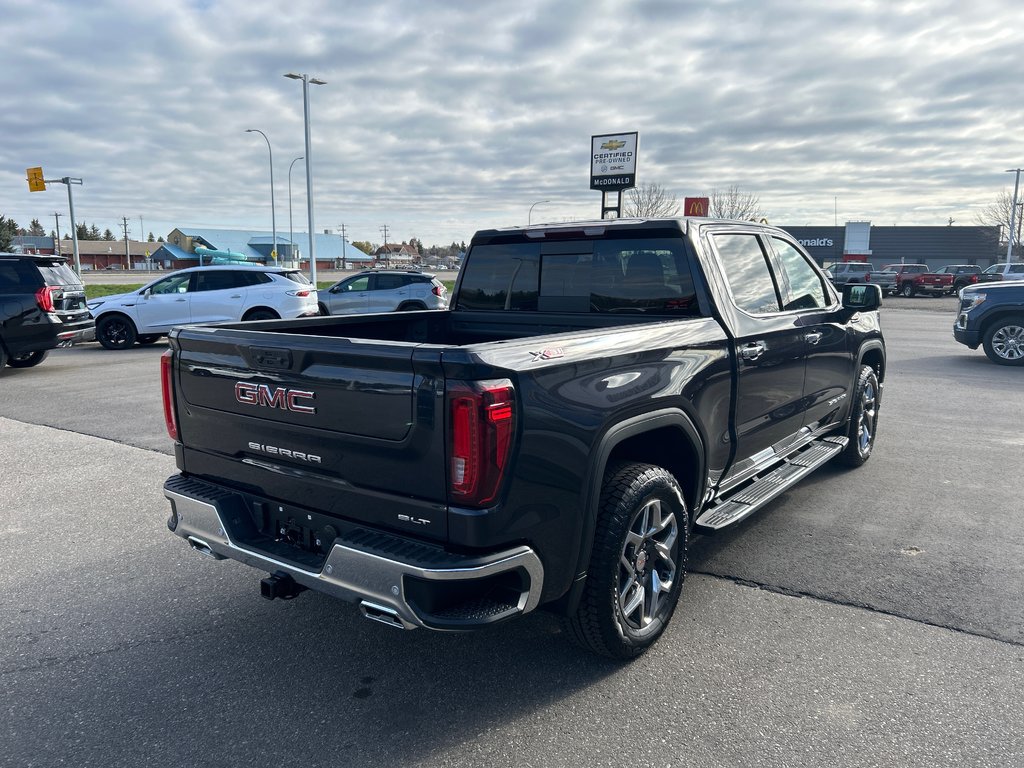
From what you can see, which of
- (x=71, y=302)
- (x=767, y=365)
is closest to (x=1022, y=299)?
(x=767, y=365)

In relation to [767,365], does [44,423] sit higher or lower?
lower

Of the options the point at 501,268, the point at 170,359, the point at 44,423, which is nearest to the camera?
the point at 170,359

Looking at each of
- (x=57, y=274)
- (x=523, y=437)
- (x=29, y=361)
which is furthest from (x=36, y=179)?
(x=523, y=437)

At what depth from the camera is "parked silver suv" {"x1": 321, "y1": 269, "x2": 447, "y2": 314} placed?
67.7ft

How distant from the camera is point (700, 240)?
4.17 metres

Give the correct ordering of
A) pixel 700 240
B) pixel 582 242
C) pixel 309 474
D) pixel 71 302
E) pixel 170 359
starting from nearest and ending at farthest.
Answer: pixel 309 474, pixel 170 359, pixel 700 240, pixel 582 242, pixel 71 302

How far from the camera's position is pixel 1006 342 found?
12.6 m

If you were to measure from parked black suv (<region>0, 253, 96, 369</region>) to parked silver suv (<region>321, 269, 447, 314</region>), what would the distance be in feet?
29.6

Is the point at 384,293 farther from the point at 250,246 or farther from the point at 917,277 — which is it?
the point at 250,246

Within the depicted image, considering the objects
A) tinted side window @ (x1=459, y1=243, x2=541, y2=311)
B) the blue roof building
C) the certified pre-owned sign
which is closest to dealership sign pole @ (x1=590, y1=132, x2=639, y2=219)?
the certified pre-owned sign

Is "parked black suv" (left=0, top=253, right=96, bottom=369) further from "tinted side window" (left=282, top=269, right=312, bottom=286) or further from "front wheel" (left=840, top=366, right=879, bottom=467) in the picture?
"front wheel" (left=840, top=366, right=879, bottom=467)

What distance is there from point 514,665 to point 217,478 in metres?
1.58

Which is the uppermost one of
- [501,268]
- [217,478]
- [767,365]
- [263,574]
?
[501,268]

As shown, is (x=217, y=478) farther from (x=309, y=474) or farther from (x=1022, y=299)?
(x=1022, y=299)
